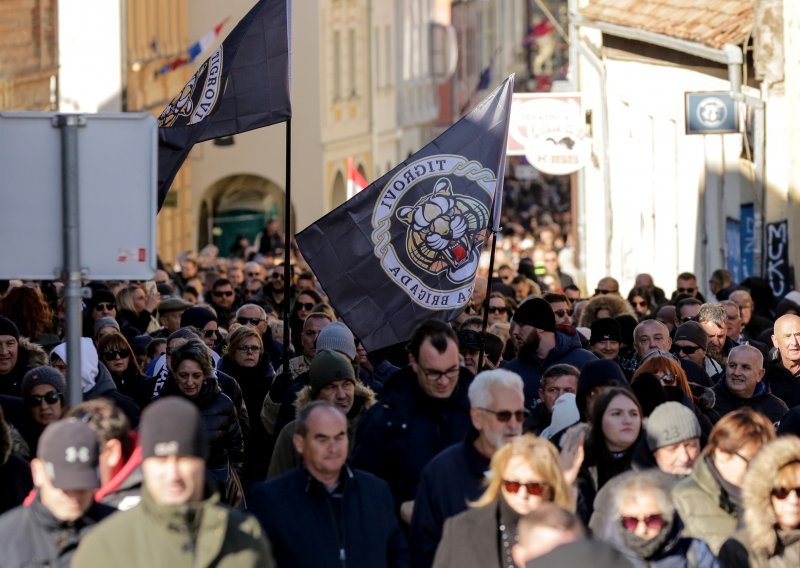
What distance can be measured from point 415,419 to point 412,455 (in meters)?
0.16

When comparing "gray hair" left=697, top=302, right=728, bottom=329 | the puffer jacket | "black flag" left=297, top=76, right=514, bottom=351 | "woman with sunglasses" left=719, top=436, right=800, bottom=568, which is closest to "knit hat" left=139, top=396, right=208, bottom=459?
"woman with sunglasses" left=719, top=436, right=800, bottom=568

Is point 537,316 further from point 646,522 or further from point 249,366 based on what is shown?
point 646,522

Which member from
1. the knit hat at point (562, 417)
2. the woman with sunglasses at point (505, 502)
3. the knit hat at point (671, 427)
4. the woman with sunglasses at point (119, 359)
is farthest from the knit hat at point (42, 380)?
the woman with sunglasses at point (505, 502)

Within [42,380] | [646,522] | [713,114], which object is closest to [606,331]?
[42,380]

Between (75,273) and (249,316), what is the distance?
7.93 m

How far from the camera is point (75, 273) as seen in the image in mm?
8344

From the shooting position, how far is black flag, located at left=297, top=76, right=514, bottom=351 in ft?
40.1

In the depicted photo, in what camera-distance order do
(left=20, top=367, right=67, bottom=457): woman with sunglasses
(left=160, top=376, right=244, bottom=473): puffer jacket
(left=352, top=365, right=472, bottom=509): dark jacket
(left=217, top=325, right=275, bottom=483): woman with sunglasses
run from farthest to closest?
(left=217, top=325, right=275, bottom=483): woman with sunglasses < (left=160, top=376, right=244, bottom=473): puffer jacket < (left=20, top=367, right=67, bottom=457): woman with sunglasses < (left=352, top=365, right=472, bottom=509): dark jacket

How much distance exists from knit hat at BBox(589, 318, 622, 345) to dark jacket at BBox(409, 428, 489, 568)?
5705mm

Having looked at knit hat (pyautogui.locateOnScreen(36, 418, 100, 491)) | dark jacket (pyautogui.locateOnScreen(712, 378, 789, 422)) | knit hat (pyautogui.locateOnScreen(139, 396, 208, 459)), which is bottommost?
dark jacket (pyautogui.locateOnScreen(712, 378, 789, 422))

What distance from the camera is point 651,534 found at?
8.02 metres

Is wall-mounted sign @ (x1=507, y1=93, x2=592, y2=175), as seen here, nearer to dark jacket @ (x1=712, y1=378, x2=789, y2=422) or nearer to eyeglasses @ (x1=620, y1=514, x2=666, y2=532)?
dark jacket @ (x1=712, y1=378, x2=789, y2=422)

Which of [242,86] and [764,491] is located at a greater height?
[242,86]

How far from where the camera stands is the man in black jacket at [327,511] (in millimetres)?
8305
